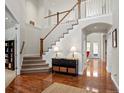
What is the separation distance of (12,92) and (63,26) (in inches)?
188

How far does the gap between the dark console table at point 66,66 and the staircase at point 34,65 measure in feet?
2.41

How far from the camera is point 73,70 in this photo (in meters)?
5.79

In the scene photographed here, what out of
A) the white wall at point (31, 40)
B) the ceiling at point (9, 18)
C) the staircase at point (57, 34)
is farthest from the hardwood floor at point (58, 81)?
the white wall at point (31, 40)

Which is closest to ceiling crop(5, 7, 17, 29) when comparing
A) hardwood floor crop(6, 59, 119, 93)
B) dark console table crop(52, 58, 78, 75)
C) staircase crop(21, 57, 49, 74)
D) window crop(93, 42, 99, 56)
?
staircase crop(21, 57, 49, 74)

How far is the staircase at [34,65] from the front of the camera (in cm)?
645

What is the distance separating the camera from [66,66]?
19.7 feet

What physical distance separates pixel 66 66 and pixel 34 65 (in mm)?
1847

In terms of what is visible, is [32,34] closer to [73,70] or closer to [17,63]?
[17,63]

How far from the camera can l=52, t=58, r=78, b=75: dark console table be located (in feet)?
18.9

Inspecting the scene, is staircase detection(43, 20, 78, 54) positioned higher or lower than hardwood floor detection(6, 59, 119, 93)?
higher

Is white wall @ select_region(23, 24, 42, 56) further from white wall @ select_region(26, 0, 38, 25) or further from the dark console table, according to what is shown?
the dark console table

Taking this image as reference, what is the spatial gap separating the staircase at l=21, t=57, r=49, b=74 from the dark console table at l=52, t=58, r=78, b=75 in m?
0.73
